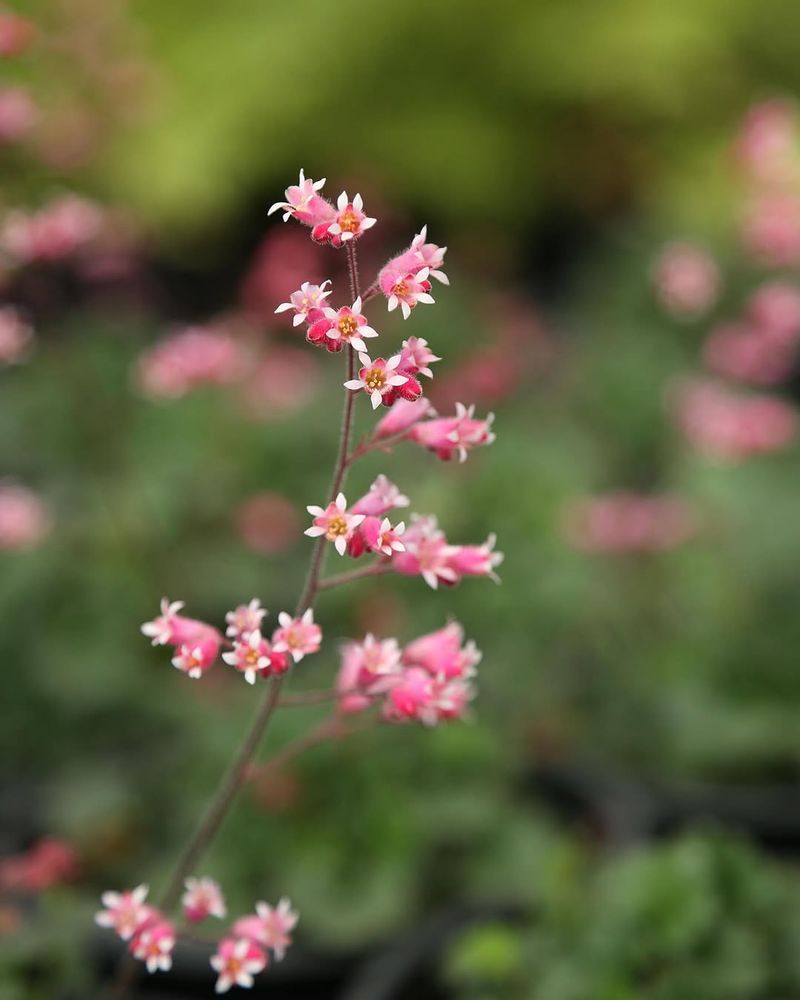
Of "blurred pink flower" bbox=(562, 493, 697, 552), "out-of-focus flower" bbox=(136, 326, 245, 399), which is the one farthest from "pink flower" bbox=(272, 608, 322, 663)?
"blurred pink flower" bbox=(562, 493, 697, 552)

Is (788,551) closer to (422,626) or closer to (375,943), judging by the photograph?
(422,626)

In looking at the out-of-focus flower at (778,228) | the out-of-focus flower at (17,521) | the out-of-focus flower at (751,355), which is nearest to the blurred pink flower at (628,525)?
the out-of-focus flower at (751,355)

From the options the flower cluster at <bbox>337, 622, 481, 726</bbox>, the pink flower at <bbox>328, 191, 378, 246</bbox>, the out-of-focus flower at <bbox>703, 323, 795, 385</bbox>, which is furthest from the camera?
the out-of-focus flower at <bbox>703, 323, 795, 385</bbox>

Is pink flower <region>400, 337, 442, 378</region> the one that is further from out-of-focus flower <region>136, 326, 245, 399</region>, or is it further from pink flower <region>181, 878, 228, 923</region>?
out-of-focus flower <region>136, 326, 245, 399</region>

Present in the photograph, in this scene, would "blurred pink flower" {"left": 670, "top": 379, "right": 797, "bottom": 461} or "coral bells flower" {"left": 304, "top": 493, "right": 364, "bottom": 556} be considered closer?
"coral bells flower" {"left": 304, "top": 493, "right": 364, "bottom": 556}

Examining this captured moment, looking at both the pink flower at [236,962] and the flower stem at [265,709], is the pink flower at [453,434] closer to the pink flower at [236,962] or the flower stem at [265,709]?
the flower stem at [265,709]

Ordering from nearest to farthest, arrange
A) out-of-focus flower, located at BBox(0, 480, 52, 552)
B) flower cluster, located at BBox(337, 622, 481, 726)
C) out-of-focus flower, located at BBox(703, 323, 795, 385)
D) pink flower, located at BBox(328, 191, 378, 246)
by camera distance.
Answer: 1. pink flower, located at BBox(328, 191, 378, 246)
2. flower cluster, located at BBox(337, 622, 481, 726)
3. out-of-focus flower, located at BBox(0, 480, 52, 552)
4. out-of-focus flower, located at BBox(703, 323, 795, 385)
